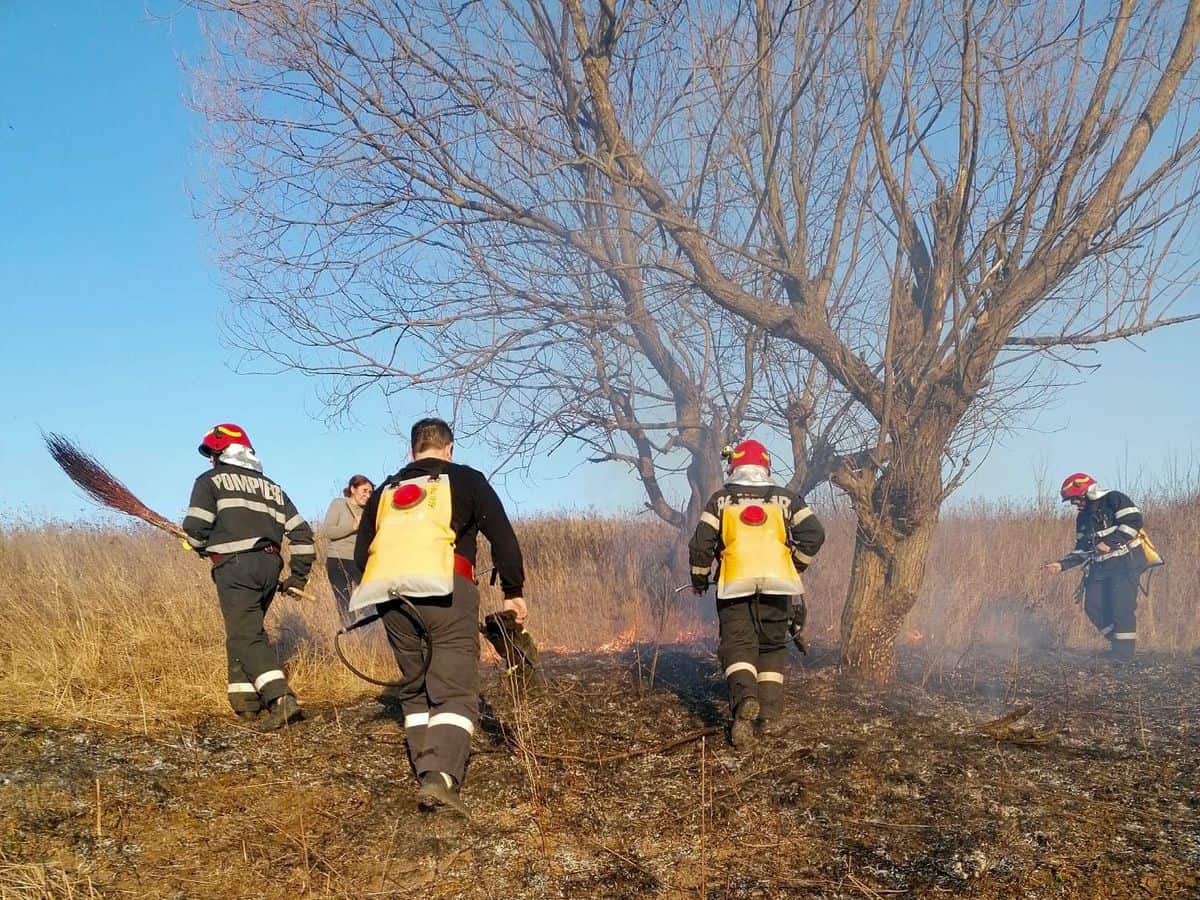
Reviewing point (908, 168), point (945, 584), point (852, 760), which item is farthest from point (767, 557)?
point (945, 584)

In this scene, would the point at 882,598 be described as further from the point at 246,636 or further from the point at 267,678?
the point at 246,636

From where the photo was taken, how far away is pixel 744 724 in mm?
5176

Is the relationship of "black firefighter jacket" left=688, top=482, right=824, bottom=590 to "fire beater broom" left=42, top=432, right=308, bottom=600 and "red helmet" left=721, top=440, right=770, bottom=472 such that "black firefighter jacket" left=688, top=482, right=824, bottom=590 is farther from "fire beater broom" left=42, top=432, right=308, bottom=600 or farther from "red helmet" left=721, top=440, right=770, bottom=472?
"fire beater broom" left=42, top=432, right=308, bottom=600

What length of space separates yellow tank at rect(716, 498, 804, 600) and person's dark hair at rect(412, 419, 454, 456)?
77.3 inches

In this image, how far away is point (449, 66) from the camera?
21.2 feet

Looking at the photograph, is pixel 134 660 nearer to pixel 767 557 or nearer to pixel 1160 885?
pixel 767 557

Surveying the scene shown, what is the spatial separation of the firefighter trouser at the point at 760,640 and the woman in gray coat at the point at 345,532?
14.0 ft

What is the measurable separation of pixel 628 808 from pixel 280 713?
238 cm

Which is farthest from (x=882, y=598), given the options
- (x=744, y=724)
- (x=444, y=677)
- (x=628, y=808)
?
(x=444, y=677)

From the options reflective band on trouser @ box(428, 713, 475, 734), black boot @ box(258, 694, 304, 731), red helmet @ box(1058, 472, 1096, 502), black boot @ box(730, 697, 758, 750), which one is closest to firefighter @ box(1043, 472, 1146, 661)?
red helmet @ box(1058, 472, 1096, 502)

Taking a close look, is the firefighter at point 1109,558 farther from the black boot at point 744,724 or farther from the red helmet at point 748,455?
the black boot at point 744,724

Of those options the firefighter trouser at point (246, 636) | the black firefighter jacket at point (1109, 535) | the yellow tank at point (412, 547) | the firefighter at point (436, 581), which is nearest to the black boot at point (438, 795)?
the firefighter at point (436, 581)

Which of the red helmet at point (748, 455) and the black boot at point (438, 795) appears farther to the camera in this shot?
the red helmet at point (748, 455)

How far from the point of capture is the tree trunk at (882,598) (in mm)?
7008
